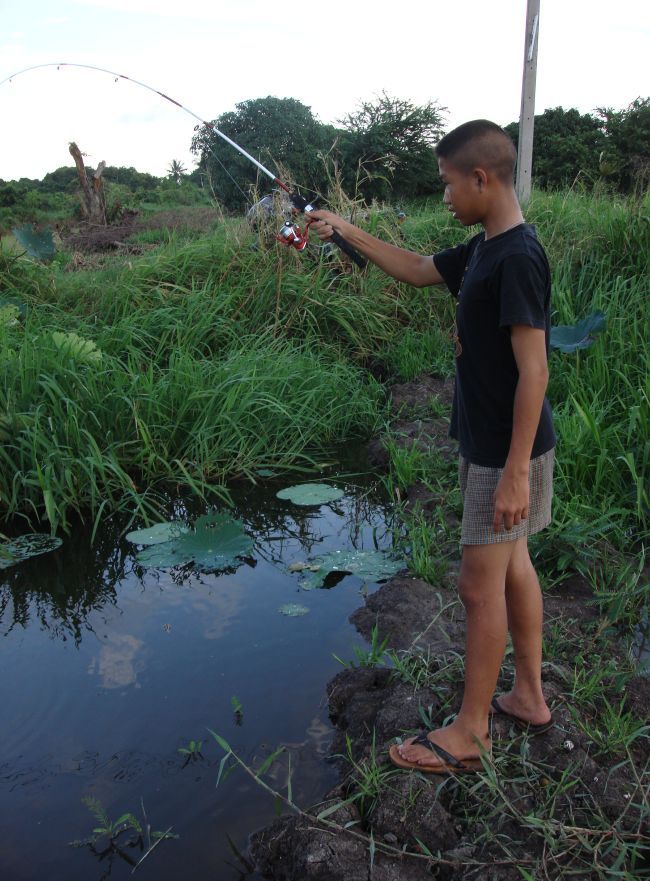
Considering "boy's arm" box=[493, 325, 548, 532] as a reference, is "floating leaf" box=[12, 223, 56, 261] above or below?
above

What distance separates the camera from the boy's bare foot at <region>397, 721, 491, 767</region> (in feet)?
6.35

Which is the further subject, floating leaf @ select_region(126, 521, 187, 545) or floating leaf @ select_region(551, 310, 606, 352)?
floating leaf @ select_region(551, 310, 606, 352)

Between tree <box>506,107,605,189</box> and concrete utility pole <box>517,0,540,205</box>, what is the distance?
13.9ft

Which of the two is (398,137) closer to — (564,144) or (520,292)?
(564,144)

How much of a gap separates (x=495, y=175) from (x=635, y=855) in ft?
5.09

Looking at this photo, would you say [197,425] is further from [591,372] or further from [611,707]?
[611,707]

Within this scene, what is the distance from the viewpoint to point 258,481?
4.25 metres

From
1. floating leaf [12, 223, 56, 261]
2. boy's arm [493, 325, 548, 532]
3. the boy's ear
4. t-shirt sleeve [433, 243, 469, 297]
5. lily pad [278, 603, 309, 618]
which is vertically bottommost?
lily pad [278, 603, 309, 618]

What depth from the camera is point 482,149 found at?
5.78 ft

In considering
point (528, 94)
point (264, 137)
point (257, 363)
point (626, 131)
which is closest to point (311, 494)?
point (257, 363)

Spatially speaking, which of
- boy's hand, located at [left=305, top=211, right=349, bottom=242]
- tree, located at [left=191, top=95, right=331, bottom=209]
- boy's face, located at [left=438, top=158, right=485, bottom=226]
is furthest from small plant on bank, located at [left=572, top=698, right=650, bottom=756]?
tree, located at [left=191, top=95, right=331, bottom=209]

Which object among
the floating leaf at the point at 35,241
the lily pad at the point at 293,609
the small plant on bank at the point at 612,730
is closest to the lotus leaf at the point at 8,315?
the floating leaf at the point at 35,241

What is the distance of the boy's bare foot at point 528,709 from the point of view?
6.68ft

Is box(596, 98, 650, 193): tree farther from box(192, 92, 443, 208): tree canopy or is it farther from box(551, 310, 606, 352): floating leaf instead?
box(551, 310, 606, 352): floating leaf
